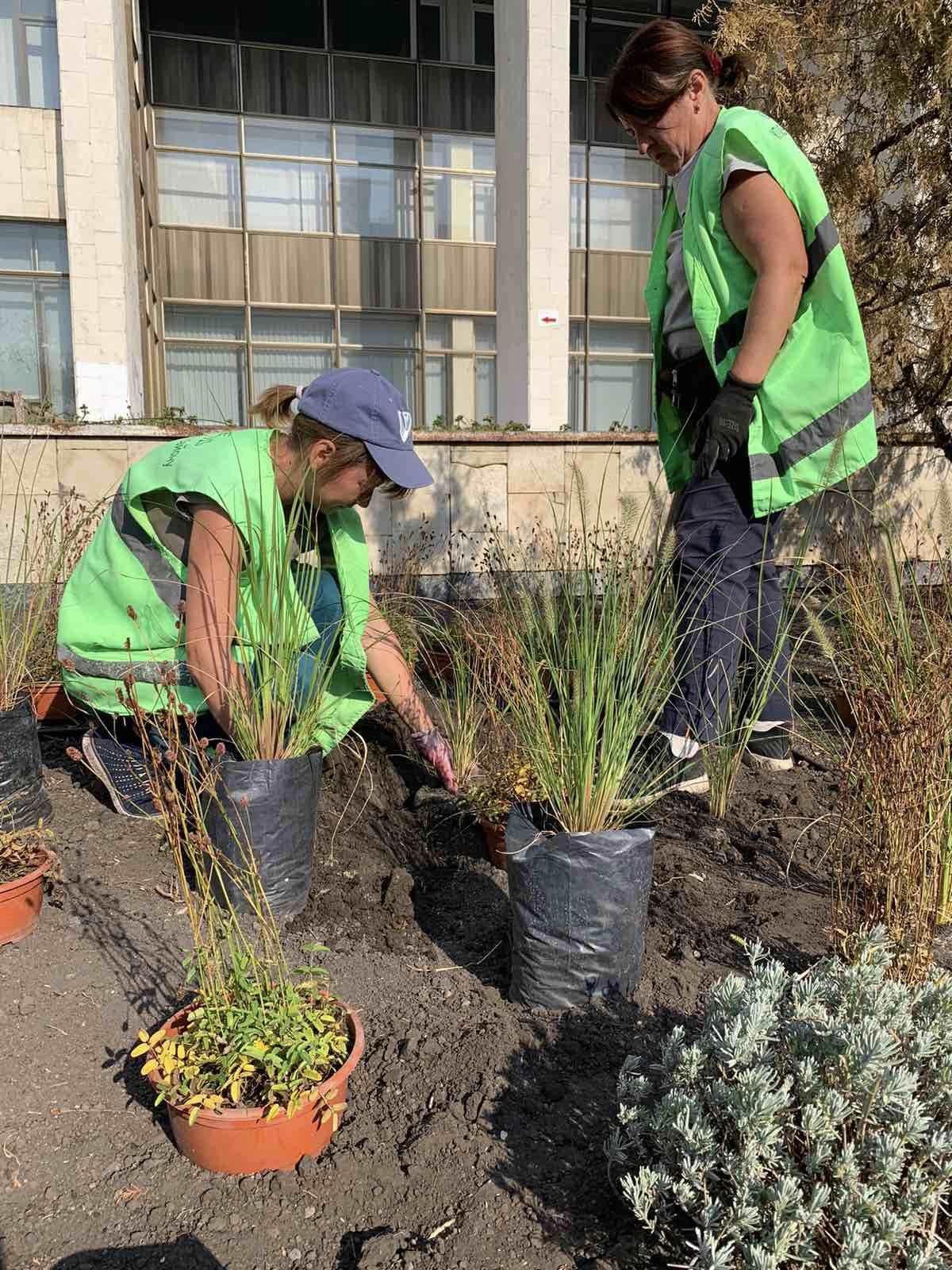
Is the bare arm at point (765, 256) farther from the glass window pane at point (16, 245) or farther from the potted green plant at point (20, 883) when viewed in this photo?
the glass window pane at point (16, 245)

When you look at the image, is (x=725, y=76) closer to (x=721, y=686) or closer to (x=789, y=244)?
(x=789, y=244)

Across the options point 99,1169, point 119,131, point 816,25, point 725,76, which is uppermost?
point 119,131

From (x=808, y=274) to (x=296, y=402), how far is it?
1.32 meters

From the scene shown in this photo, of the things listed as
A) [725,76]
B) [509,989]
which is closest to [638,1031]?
[509,989]

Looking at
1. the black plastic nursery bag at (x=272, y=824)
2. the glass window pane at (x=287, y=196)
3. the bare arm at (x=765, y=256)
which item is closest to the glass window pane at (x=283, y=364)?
the glass window pane at (x=287, y=196)

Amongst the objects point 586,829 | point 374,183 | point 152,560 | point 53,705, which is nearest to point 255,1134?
point 586,829

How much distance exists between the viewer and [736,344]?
244cm

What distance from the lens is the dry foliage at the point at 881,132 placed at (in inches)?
158

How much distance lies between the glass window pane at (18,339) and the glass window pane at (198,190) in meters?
2.67

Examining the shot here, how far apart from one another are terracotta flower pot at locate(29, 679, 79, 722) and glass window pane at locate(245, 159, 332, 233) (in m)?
11.1

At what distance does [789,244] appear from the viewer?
7.27 ft

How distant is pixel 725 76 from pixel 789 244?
586mm

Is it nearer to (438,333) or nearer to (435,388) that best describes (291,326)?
(438,333)

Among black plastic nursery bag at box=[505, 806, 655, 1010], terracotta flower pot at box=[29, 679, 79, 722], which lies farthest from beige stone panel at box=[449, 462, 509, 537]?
black plastic nursery bag at box=[505, 806, 655, 1010]
